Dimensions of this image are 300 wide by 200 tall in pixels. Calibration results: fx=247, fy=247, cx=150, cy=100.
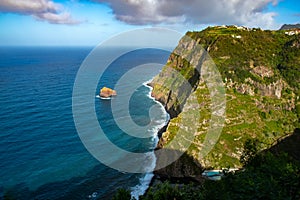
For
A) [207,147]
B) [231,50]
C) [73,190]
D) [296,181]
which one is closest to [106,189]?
[73,190]

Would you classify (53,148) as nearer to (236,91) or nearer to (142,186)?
(142,186)

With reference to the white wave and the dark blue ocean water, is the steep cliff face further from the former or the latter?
the dark blue ocean water

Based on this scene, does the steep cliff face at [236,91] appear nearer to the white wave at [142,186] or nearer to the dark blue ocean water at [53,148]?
the white wave at [142,186]

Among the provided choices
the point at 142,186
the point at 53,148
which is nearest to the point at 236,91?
the point at 142,186

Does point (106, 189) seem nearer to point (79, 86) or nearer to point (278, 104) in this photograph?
point (278, 104)

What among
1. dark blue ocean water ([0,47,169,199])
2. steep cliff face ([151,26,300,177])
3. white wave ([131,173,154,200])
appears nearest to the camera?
white wave ([131,173,154,200])

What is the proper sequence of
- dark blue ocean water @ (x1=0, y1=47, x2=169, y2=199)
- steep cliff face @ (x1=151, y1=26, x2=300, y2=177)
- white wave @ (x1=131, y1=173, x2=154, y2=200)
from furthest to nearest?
steep cliff face @ (x1=151, y1=26, x2=300, y2=177) → dark blue ocean water @ (x1=0, y1=47, x2=169, y2=199) → white wave @ (x1=131, y1=173, x2=154, y2=200)

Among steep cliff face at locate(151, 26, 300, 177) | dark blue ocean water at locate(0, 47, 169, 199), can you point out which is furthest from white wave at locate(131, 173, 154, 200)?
steep cliff face at locate(151, 26, 300, 177)

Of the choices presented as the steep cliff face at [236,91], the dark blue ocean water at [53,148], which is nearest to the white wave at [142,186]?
the dark blue ocean water at [53,148]
